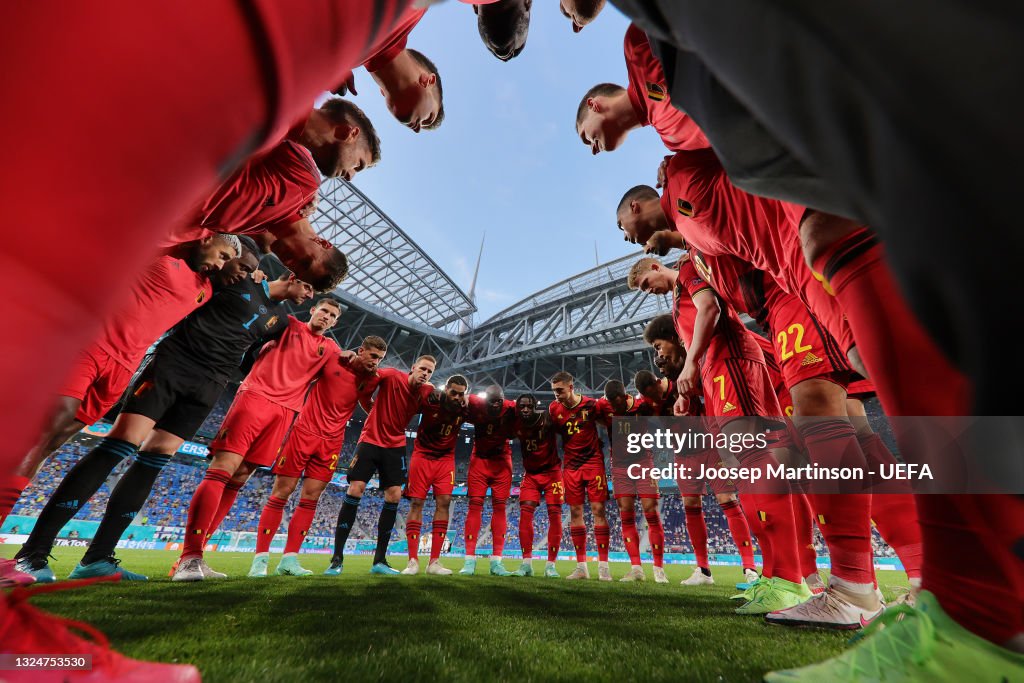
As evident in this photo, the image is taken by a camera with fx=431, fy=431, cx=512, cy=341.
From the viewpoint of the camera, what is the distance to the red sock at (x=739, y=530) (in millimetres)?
3959

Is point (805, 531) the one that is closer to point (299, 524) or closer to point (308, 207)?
point (308, 207)

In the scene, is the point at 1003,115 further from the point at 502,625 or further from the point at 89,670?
the point at 502,625

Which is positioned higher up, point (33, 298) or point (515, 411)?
point (515, 411)

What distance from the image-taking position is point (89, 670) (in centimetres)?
51

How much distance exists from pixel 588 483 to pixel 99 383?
5.90 metres

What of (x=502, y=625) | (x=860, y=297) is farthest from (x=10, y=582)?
(x=860, y=297)

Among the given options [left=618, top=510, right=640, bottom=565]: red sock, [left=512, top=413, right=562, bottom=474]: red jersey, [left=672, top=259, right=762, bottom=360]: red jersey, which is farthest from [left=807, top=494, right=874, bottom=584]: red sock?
[left=512, top=413, right=562, bottom=474]: red jersey

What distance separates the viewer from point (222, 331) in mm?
3379

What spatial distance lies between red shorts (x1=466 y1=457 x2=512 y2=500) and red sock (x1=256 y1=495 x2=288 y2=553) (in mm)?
2974

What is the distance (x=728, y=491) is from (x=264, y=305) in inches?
184

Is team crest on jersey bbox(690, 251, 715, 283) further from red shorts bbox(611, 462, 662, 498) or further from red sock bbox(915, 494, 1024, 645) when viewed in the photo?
red shorts bbox(611, 462, 662, 498)

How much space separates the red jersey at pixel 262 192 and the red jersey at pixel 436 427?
3.75 metres

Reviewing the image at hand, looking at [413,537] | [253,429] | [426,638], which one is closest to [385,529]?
[413,537]

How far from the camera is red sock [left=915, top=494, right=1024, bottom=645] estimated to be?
0.65 m
